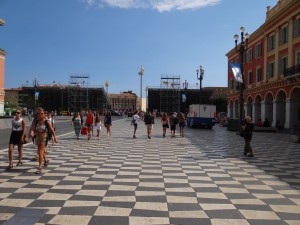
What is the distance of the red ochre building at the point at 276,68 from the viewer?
109 ft

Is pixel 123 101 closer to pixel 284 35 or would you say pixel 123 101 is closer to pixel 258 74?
pixel 258 74

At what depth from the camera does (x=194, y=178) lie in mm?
8984

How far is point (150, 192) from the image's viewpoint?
23.9 ft

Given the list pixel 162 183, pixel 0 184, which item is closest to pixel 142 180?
pixel 162 183

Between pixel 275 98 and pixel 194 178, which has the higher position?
pixel 275 98

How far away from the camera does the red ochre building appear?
33.2 metres

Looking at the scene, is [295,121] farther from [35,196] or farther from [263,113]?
[35,196]

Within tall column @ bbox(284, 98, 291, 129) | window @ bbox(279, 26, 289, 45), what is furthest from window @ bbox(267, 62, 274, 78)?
tall column @ bbox(284, 98, 291, 129)

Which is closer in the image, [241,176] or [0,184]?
[0,184]

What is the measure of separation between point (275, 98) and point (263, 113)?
346 cm

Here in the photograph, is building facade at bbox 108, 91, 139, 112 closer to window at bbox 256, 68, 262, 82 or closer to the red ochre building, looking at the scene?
the red ochre building

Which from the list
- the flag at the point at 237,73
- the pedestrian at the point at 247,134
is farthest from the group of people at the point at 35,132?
the flag at the point at 237,73

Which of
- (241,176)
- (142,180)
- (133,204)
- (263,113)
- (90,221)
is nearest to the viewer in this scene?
(90,221)

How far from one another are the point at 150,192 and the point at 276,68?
32.9m
